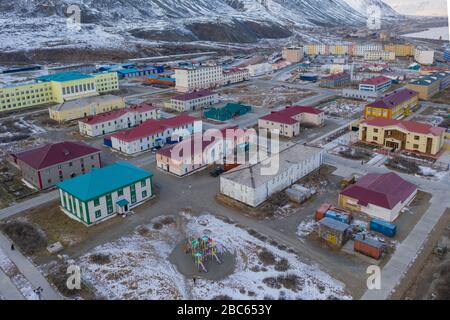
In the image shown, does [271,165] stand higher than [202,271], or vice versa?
[271,165]

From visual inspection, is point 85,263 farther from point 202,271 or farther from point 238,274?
point 238,274

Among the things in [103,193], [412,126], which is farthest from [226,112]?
[103,193]

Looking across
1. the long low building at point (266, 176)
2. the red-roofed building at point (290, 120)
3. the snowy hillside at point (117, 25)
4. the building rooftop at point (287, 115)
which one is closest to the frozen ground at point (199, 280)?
the long low building at point (266, 176)

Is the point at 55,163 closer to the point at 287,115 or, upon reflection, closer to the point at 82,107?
the point at 82,107

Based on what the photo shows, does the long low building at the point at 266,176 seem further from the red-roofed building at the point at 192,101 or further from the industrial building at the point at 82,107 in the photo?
the industrial building at the point at 82,107

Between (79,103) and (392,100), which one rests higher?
(392,100)
